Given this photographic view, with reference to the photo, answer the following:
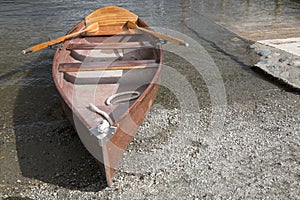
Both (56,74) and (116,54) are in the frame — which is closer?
(56,74)

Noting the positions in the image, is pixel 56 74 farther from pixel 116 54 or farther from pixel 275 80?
pixel 275 80

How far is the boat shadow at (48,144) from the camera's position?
4.96 m

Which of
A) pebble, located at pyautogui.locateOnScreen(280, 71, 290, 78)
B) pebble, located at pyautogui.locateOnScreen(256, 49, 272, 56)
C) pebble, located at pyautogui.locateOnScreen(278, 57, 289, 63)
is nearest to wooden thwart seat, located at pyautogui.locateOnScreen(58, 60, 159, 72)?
pebble, located at pyautogui.locateOnScreen(280, 71, 290, 78)

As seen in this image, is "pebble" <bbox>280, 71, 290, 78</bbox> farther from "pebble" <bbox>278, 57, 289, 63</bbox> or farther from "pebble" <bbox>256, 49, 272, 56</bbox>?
"pebble" <bbox>256, 49, 272, 56</bbox>

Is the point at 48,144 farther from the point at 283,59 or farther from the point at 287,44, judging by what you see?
the point at 287,44

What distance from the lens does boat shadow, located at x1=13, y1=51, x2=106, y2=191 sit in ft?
16.3

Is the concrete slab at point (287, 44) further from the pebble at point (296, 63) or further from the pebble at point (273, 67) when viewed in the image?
the pebble at point (273, 67)

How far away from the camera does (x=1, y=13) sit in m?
14.6

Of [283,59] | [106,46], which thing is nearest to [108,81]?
[106,46]

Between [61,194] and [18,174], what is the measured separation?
925mm

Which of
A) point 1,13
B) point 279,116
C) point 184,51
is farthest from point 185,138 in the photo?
point 1,13

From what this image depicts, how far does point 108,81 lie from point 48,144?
1.59m

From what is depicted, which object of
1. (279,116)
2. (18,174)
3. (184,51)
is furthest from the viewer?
(184,51)

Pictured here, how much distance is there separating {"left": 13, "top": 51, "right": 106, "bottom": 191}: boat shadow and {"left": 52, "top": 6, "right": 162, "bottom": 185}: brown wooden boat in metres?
0.62
